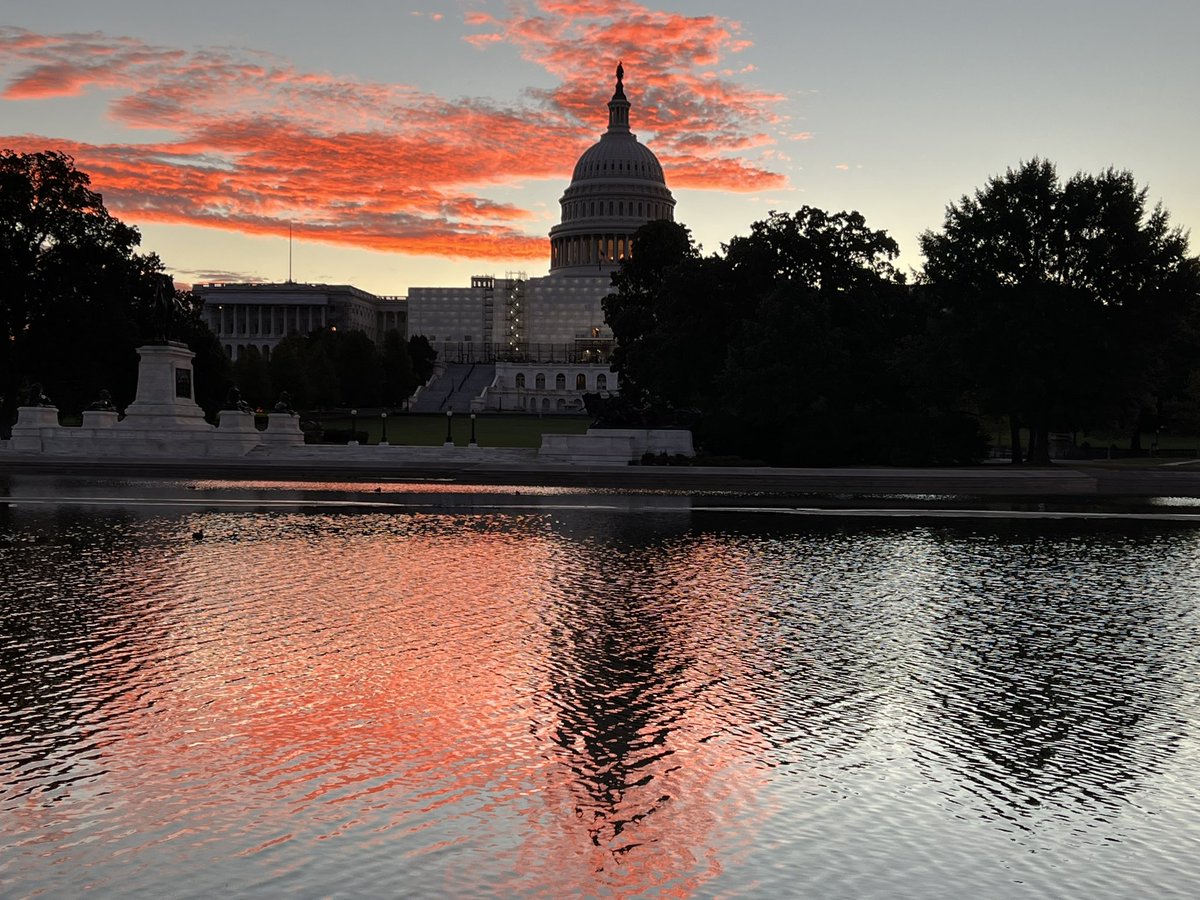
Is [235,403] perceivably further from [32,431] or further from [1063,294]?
[1063,294]

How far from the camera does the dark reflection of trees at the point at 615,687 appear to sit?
759 cm

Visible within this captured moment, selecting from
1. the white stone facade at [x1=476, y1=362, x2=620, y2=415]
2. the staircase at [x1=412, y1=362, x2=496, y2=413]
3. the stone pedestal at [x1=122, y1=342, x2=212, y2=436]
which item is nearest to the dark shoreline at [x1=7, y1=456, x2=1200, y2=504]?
the stone pedestal at [x1=122, y1=342, x2=212, y2=436]

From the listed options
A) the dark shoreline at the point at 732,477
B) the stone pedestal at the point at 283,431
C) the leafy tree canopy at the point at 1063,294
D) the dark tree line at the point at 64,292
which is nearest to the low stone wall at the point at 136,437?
the stone pedestal at the point at 283,431

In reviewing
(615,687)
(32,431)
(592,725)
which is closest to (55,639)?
(615,687)

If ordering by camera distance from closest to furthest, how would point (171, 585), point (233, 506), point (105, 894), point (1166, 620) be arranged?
1. point (105, 894)
2. point (1166, 620)
3. point (171, 585)
4. point (233, 506)

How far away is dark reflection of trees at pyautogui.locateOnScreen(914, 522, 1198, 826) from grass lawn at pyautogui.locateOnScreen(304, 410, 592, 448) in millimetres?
50942

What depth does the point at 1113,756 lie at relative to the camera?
854 cm

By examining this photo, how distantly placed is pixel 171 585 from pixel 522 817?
9.92m

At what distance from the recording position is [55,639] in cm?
A: 1210

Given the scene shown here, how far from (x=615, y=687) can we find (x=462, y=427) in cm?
8441

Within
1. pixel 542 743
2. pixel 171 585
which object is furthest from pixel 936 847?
pixel 171 585

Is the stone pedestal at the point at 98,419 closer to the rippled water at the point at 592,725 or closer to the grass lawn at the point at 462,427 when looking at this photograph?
the grass lawn at the point at 462,427

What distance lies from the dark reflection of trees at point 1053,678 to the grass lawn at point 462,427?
167 ft

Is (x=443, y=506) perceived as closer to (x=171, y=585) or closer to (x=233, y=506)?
(x=233, y=506)
